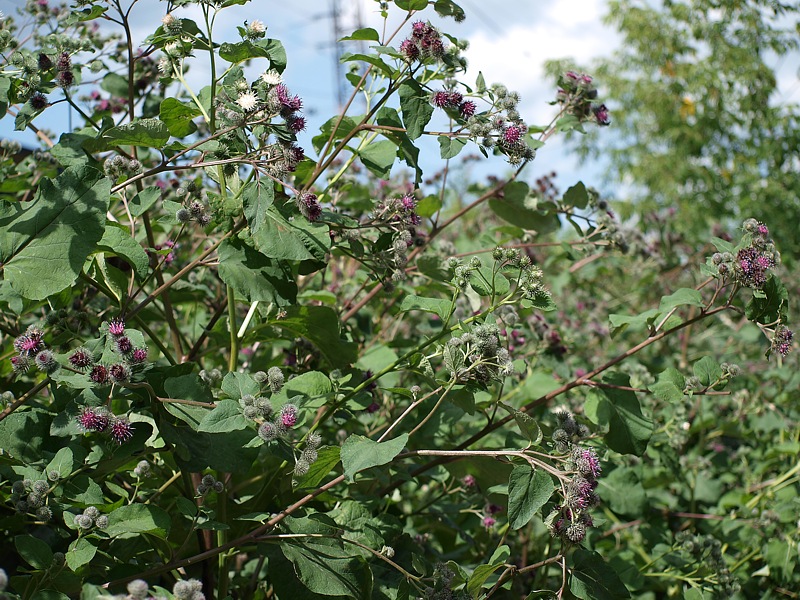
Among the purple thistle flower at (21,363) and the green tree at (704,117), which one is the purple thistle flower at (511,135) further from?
the green tree at (704,117)

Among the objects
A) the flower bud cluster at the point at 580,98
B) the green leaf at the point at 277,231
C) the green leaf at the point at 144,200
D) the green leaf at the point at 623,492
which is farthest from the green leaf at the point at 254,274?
the green leaf at the point at 623,492

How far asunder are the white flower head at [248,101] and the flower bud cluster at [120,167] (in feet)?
1.96

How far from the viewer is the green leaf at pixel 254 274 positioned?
6.73 feet

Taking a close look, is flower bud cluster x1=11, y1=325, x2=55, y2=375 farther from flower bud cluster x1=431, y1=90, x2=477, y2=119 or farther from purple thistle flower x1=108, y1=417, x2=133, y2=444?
flower bud cluster x1=431, y1=90, x2=477, y2=119

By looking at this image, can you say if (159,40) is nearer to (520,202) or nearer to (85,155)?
(85,155)

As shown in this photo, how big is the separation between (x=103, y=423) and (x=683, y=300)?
171 centimetres

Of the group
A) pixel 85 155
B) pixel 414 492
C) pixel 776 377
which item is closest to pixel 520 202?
pixel 414 492

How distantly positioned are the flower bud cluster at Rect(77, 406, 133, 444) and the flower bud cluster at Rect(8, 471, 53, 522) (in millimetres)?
174

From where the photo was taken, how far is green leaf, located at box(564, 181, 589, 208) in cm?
308

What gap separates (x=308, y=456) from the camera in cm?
187

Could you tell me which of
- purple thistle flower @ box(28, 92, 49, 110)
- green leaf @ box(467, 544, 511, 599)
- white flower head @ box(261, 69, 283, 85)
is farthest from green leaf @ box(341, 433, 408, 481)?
purple thistle flower @ box(28, 92, 49, 110)

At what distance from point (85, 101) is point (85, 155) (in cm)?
129

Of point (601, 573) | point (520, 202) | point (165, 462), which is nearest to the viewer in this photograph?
point (601, 573)

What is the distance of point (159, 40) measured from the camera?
6.98 feet
